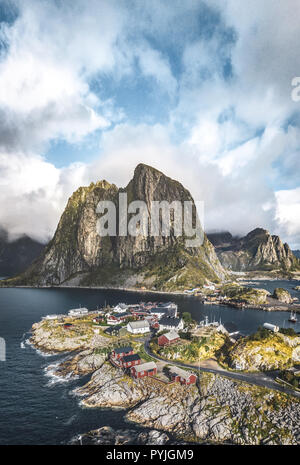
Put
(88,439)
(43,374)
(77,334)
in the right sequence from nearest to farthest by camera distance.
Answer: (88,439) → (43,374) → (77,334)

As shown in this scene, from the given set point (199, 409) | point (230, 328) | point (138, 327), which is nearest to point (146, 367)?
point (199, 409)

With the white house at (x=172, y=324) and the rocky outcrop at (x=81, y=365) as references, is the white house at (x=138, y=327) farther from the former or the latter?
the rocky outcrop at (x=81, y=365)

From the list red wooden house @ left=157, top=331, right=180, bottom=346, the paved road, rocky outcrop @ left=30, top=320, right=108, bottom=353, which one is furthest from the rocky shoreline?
rocky outcrop @ left=30, top=320, right=108, bottom=353

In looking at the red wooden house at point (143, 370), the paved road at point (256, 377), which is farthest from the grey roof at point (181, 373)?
the red wooden house at point (143, 370)

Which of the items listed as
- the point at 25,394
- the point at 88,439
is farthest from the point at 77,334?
the point at 88,439

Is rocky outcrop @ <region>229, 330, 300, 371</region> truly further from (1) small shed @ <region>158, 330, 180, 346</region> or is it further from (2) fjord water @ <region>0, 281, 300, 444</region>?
(2) fjord water @ <region>0, 281, 300, 444</region>
